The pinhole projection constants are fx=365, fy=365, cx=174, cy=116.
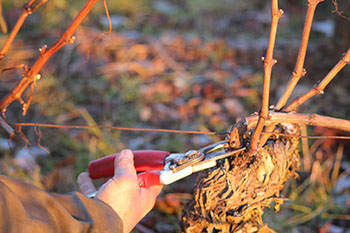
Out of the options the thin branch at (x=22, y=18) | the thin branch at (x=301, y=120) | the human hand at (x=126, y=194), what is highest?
the thin branch at (x=22, y=18)

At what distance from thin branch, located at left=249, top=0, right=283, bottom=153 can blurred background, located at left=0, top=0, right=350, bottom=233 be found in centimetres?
87

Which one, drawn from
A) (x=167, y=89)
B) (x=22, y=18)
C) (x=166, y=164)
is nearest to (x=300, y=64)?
(x=166, y=164)

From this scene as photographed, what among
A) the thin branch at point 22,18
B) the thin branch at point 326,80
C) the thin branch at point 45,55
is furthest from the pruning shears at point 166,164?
the thin branch at point 22,18

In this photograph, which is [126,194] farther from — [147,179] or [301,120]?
[301,120]

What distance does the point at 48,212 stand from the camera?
92 centimetres

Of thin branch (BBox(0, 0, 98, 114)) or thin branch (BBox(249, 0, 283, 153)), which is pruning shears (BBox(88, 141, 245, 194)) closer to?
thin branch (BBox(249, 0, 283, 153))

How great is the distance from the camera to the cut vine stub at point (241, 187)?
1.11m

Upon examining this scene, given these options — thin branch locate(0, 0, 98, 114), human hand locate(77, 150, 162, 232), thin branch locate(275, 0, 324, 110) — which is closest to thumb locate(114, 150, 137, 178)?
human hand locate(77, 150, 162, 232)

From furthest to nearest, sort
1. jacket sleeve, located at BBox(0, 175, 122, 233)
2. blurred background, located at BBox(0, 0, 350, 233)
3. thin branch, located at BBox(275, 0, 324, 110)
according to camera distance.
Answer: blurred background, located at BBox(0, 0, 350, 233), thin branch, located at BBox(275, 0, 324, 110), jacket sleeve, located at BBox(0, 175, 122, 233)

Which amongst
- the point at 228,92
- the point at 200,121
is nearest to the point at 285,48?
the point at 228,92

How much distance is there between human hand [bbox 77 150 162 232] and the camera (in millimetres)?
1120

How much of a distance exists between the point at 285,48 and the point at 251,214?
2.38 m

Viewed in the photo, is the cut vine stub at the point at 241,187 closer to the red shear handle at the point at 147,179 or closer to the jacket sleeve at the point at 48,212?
the red shear handle at the point at 147,179

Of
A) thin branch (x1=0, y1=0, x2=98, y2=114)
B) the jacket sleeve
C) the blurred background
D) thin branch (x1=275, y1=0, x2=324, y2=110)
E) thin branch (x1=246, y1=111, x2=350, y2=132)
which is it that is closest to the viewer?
the jacket sleeve
